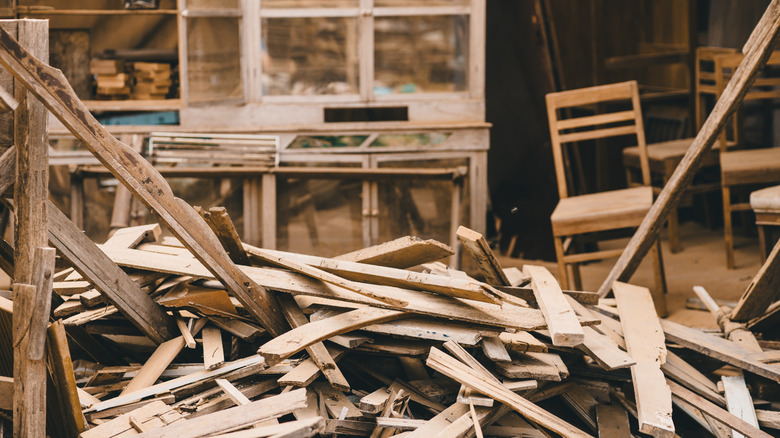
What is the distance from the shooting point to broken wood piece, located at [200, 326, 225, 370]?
10.2 feet

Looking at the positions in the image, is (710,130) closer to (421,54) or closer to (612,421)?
(612,421)

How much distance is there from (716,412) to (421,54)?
341cm

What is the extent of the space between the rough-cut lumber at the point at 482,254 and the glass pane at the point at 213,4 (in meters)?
2.93

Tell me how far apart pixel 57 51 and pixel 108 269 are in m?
3.61

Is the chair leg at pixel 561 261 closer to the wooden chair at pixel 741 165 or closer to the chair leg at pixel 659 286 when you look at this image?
the chair leg at pixel 659 286

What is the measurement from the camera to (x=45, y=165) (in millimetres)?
2555

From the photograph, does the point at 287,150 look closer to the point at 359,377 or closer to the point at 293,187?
the point at 293,187

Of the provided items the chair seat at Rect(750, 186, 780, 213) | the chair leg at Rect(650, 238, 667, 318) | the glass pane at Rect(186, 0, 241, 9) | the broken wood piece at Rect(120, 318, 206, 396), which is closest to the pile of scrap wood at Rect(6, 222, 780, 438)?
the broken wood piece at Rect(120, 318, 206, 396)

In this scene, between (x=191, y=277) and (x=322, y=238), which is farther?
(x=322, y=238)

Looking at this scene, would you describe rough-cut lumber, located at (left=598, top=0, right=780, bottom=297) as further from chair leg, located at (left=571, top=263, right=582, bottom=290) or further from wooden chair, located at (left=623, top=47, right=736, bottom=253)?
wooden chair, located at (left=623, top=47, right=736, bottom=253)

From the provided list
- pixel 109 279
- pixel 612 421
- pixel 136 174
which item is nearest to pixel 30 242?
pixel 136 174

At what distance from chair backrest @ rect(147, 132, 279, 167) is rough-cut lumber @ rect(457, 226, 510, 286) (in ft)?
7.97

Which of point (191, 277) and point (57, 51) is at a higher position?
point (57, 51)

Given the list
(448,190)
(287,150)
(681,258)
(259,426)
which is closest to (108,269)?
(259,426)
